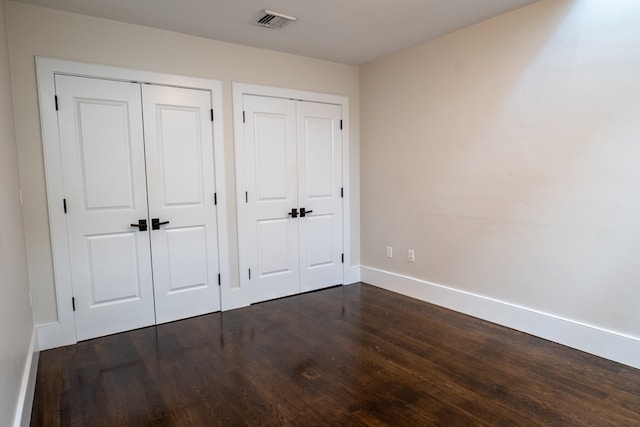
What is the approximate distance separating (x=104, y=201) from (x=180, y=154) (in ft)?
2.48

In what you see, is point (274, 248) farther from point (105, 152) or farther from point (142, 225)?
point (105, 152)

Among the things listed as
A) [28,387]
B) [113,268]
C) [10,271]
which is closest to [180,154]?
[113,268]

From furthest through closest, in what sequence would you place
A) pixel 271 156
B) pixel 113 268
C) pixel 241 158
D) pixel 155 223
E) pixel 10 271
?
pixel 271 156 → pixel 241 158 → pixel 155 223 → pixel 113 268 → pixel 10 271

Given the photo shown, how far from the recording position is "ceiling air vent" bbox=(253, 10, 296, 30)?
9.86 feet

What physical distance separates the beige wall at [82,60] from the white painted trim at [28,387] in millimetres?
336

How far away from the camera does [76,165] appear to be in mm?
3043

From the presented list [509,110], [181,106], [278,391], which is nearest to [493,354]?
[278,391]

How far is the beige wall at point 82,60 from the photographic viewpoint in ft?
9.25

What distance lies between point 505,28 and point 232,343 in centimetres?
343

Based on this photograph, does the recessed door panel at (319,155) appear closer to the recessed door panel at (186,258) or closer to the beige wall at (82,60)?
the beige wall at (82,60)

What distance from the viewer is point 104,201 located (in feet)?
10.4

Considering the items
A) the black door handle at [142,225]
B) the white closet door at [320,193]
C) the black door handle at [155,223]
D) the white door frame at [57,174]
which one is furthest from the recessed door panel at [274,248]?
the white door frame at [57,174]

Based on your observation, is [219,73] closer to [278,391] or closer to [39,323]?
[39,323]

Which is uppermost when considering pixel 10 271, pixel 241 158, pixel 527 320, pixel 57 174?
pixel 241 158
